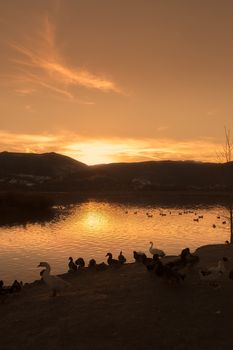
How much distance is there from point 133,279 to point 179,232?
1499 inches

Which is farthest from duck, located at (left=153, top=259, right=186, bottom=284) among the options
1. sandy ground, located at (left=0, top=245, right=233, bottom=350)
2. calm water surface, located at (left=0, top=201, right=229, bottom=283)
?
calm water surface, located at (left=0, top=201, right=229, bottom=283)

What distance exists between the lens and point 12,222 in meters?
66.1

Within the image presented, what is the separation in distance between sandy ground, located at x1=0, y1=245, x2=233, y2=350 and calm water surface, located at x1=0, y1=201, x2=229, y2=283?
37.0 feet

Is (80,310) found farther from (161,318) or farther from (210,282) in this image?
(210,282)

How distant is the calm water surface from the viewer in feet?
119

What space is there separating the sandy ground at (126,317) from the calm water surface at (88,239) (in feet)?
37.0

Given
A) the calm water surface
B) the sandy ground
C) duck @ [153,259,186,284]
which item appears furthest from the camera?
the calm water surface

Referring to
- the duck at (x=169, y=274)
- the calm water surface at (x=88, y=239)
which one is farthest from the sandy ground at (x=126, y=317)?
the calm water surface at (x=88, y=239)

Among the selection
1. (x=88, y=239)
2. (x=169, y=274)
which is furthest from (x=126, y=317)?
(x=88, y=239)

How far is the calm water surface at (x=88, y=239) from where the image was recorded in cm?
3625

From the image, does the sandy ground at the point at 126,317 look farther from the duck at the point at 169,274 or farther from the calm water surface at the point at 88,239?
the calm water surface at the point at 88,239

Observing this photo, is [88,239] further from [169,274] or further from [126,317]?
[126,317]

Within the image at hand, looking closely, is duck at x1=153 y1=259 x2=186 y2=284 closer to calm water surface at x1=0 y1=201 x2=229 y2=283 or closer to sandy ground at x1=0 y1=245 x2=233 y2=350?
sandy ground at x1=0 y1=245 x2=233 y2=350

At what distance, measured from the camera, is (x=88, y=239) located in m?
51.8
